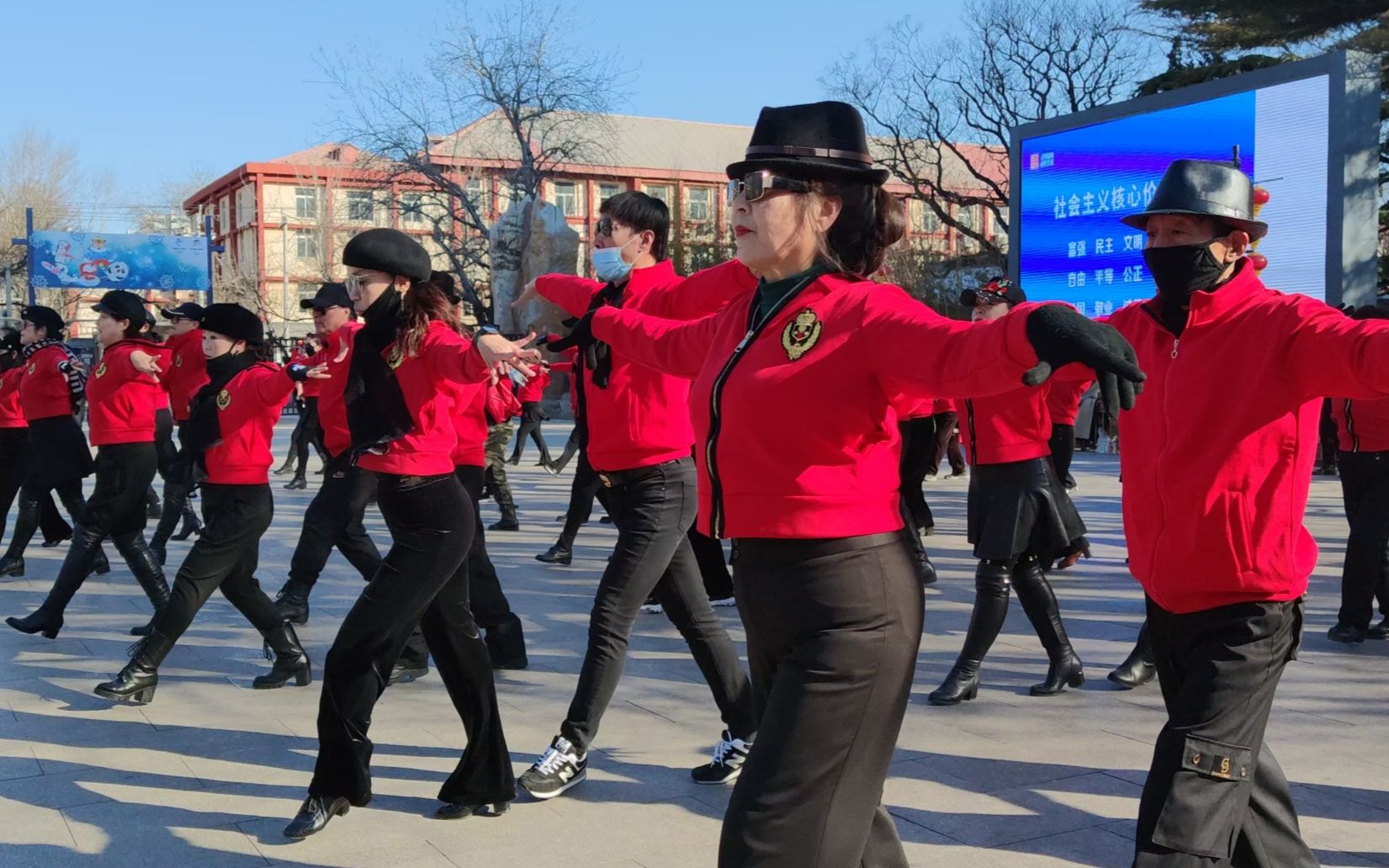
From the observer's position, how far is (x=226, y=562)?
6.02m

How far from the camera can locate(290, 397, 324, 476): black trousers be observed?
1339 centimetres

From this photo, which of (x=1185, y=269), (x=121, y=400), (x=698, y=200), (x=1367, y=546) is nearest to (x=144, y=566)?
(x=121, y=400)

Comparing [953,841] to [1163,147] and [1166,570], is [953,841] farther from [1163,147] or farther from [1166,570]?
[1163,147]

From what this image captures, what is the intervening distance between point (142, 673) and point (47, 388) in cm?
415

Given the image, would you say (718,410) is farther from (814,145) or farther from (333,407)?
(333,407)

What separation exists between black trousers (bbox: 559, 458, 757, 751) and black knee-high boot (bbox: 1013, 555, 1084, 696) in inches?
67.3

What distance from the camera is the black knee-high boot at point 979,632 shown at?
18.9 ft

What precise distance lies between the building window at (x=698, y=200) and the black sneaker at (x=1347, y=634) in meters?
64.1

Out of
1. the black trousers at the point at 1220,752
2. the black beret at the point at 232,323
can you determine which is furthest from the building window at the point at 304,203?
the black trousers at the point at 1220,752

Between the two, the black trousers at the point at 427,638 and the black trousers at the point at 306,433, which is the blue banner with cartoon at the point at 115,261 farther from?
the black trousers at the point at 427,638

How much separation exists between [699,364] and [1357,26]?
1911cm

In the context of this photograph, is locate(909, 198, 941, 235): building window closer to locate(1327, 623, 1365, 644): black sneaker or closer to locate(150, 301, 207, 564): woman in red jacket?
locate(150, 301, 207, 564): woman in red jacket

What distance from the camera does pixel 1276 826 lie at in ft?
10.1

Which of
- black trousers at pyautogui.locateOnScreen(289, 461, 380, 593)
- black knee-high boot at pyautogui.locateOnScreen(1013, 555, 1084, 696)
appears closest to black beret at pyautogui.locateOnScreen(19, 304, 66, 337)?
black trousers at pyautogui.locateOnScreen(289, 461, 380, 593)
